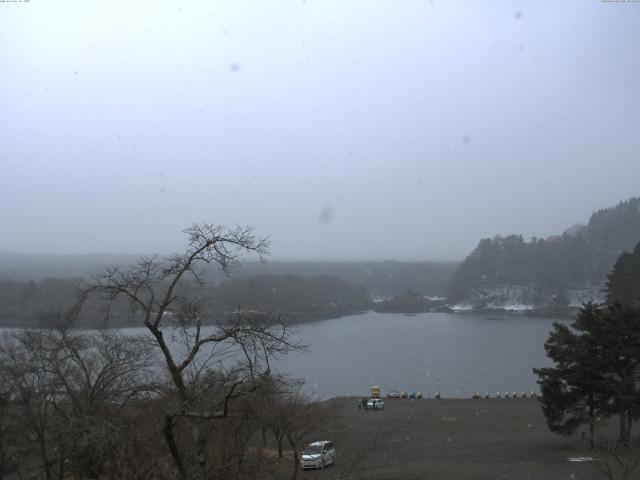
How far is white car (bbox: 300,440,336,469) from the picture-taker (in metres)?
10.4

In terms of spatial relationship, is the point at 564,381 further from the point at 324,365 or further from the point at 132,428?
the point at 324,365

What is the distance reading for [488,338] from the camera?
43.4 metres

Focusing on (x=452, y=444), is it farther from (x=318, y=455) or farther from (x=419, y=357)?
(x=419, y=357)

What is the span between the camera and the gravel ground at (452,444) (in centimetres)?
971

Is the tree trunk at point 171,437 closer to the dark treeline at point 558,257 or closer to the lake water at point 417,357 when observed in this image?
the lake water at point 417,357

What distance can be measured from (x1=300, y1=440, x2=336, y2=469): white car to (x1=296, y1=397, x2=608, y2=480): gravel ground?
0.17 metres

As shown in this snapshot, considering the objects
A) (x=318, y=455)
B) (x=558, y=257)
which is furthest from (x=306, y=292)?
(x=318, y=455)

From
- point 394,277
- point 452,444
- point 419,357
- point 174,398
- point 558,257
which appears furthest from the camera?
point 394,277

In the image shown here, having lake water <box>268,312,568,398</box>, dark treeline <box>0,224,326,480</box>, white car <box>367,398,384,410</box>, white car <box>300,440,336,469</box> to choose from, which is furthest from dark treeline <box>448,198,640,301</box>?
dark treeline <box>0,224,326,480</box>

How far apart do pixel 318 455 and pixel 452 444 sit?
3845 mm

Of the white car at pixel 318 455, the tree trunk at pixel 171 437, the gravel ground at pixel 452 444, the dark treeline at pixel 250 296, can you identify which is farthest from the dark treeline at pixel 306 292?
the tree trunk at pixel 171 437

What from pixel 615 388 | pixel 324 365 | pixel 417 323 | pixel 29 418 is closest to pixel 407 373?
pixel 324 365

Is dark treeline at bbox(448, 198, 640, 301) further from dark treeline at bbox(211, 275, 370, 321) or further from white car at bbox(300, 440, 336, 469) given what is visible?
white car at bbox(300, 440, 336, 469)

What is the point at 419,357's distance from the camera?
33781 mm
